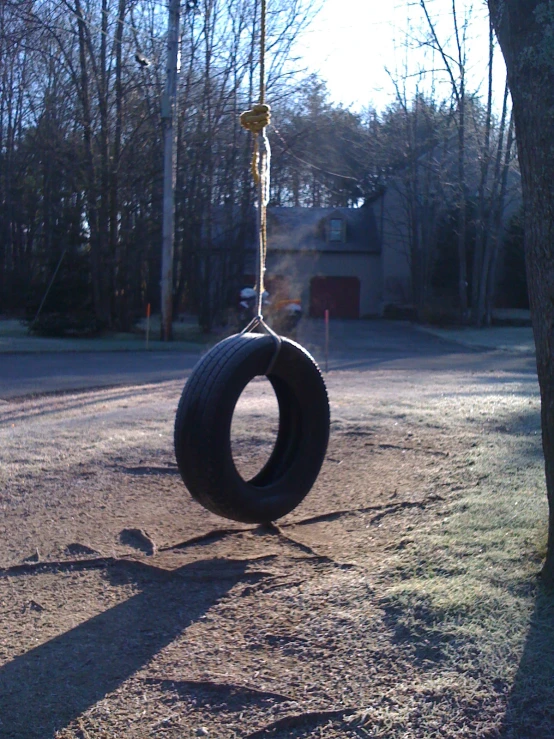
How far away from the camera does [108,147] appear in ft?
89.7

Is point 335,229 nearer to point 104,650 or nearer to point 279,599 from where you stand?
point 279,599

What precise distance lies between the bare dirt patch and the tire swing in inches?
14.8

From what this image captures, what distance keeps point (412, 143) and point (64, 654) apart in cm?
3590

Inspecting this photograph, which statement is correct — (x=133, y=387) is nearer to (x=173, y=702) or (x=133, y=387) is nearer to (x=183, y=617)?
(x=183, y=617)

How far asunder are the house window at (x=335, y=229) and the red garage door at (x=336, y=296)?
2275 mm

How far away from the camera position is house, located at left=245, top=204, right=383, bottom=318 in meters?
44.9

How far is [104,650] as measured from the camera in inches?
160

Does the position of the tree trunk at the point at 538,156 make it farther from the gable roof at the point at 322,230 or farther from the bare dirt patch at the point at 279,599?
the gable roof at the point at 322,230

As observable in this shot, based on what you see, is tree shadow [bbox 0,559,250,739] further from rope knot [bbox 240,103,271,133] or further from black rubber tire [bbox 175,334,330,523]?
rope knot [bbox 240,103,271,133]

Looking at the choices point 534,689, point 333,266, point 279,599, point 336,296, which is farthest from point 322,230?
point 534,689

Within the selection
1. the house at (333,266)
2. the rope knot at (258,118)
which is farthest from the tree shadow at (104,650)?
the house at (333,266)

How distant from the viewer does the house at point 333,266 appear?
1769 inches

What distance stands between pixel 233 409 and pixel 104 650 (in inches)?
62.2

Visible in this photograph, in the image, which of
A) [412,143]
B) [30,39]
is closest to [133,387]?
[30,39]
